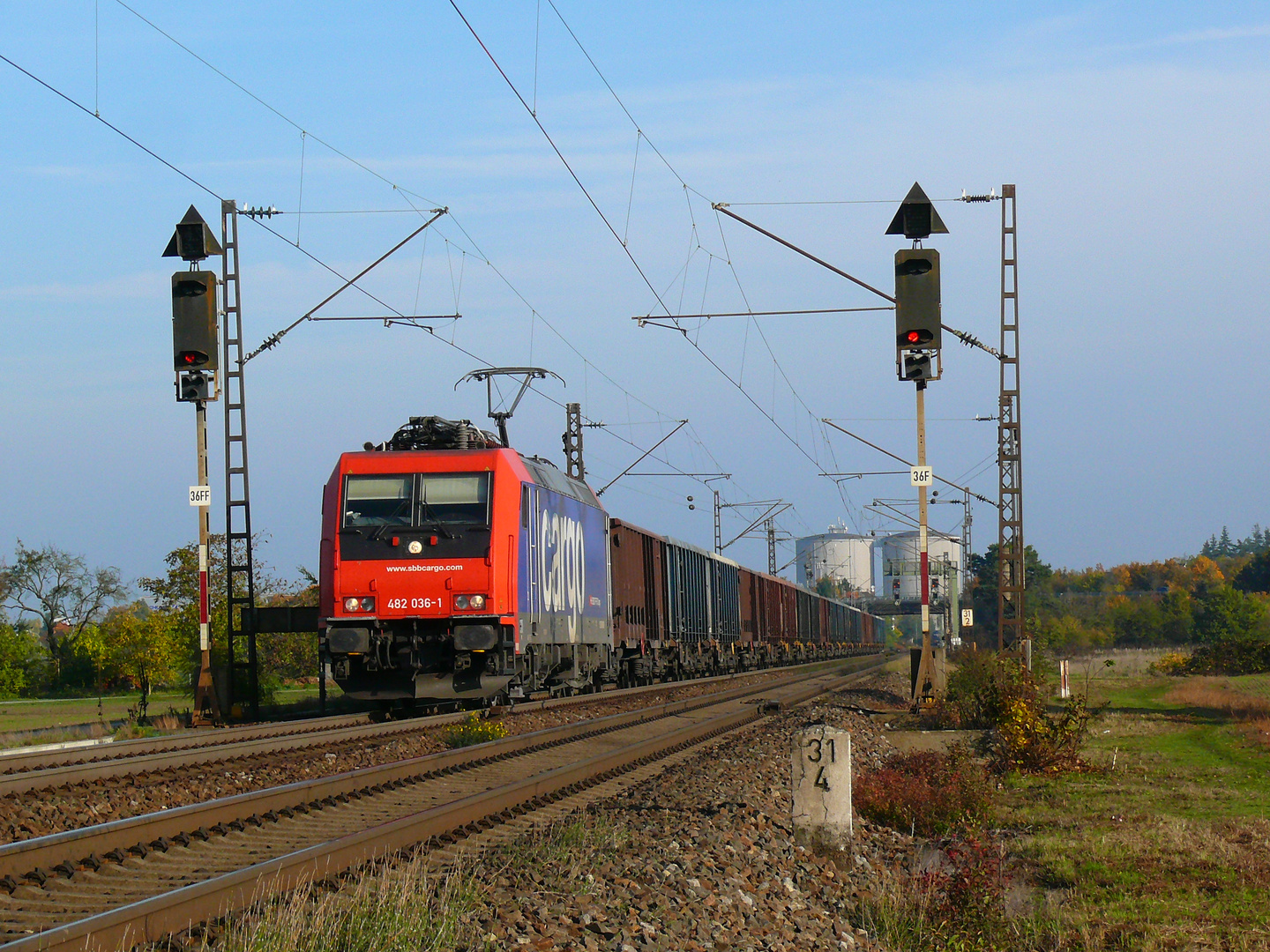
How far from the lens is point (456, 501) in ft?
58.6

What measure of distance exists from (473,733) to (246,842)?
22.2 feet

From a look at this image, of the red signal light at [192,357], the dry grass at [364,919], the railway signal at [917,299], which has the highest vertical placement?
the railway signal at [917,299]

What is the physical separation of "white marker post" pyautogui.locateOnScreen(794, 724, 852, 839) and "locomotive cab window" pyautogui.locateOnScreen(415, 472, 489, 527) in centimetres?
921

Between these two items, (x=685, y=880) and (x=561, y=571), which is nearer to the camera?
(x=685, y=880)

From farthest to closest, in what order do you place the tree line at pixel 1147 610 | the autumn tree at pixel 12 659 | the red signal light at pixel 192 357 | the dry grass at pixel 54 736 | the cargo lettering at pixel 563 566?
the tree line at pixel 1147 610
the autumn tree at pixel 12 659
the cargo lettering at pixel 563 566
the red signal light at pixel 192 357
the dry grass at pixel 54 736

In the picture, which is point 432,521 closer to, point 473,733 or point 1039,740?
point 473,733

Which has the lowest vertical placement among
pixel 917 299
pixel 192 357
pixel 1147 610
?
pixel 1147 610

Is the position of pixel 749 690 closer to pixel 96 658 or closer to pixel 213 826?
pixel 213 826

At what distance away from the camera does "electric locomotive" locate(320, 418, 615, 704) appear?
57.8ft

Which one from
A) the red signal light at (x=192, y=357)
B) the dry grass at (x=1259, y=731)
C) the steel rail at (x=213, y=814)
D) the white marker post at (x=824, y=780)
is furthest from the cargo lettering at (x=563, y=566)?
the white marker post at (x=824, y=780)

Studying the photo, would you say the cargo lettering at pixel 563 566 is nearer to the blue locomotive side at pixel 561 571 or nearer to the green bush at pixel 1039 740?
the blue locomotive side at pixel 561 571

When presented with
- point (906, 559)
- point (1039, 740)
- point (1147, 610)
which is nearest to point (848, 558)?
point (906, 559)

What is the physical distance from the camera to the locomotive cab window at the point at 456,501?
58.3ft

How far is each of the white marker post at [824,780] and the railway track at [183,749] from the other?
5835mm
